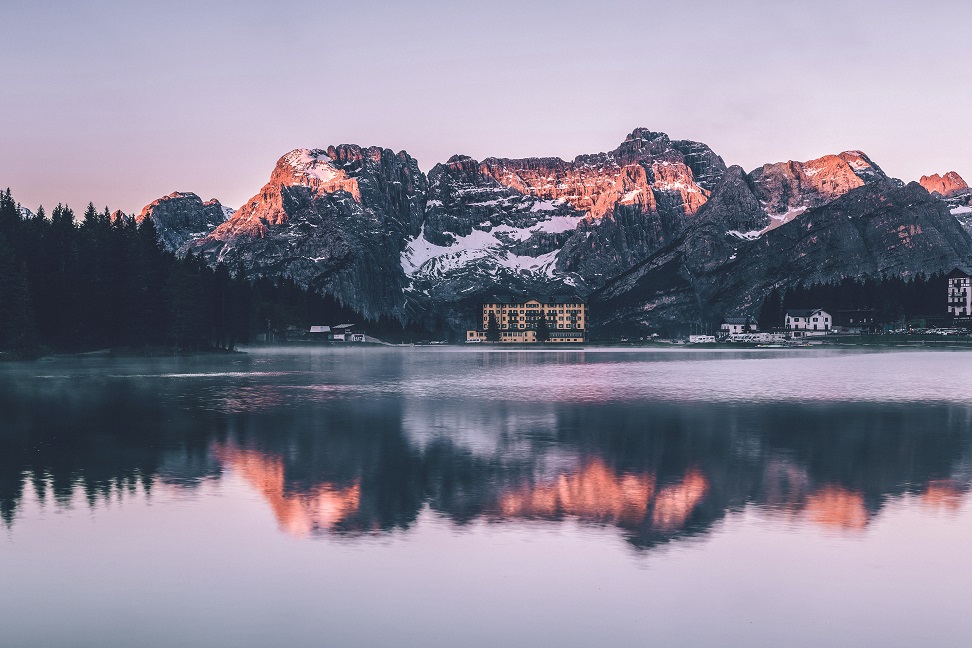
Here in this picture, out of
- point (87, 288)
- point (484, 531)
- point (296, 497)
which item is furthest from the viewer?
point (87, 288)

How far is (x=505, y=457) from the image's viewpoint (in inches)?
1534

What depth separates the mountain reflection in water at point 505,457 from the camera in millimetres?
27609

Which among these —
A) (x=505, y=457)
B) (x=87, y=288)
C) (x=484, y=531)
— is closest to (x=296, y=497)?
(x=484, y=531)

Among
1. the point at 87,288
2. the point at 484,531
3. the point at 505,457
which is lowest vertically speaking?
the point at 505,457

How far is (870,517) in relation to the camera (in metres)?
26.2

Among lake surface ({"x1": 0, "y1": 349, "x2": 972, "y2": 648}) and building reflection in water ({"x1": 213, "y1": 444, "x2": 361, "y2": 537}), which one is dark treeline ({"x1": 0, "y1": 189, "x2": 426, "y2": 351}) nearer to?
lake surface ({"x1": 0, "y1": 349, "x2": 972, "y2": 648})

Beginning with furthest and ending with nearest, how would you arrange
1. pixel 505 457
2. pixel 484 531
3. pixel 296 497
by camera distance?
pixel 505 457
pixel 296 497
pixel 484 531

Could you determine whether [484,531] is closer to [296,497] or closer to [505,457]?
[296,497]

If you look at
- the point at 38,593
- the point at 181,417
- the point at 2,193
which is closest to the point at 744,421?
the point at 181,417

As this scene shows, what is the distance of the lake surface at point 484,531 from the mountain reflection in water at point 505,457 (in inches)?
7.3

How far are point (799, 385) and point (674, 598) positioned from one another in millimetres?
78024

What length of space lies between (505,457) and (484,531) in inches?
577

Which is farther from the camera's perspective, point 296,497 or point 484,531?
point 296,497

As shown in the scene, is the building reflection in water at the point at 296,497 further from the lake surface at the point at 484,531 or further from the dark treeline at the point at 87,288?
the dark treeline at the point at 87,288
